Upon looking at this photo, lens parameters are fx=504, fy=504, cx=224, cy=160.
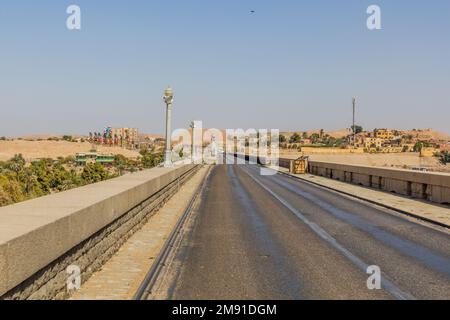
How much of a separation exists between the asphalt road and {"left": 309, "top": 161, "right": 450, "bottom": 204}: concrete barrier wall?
3.77 meters

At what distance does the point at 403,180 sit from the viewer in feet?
74.2

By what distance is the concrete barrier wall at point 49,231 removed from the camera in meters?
4.80

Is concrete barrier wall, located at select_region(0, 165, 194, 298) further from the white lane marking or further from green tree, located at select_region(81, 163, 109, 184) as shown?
green tree, located at select_region(81, 163, 109, 184)

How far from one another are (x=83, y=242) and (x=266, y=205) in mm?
11582

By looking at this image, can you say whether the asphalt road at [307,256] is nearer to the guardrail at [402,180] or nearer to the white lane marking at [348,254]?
the white lane marking at [348,254]

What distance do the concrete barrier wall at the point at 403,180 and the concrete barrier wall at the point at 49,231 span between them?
13056 millimetres

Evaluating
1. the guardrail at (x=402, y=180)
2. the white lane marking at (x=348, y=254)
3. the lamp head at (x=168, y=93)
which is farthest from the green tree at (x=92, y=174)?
the white lane marking at (x=348, y=254)

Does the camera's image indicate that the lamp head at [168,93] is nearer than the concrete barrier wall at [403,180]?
No

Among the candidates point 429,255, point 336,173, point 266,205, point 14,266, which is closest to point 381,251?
point 429,255

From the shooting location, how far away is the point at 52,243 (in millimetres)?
5859

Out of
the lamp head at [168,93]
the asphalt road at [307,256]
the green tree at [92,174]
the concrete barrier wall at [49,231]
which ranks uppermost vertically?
the lamp head at [168,93]

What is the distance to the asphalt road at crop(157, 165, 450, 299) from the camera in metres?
6.98

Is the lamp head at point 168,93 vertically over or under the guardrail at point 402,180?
over
